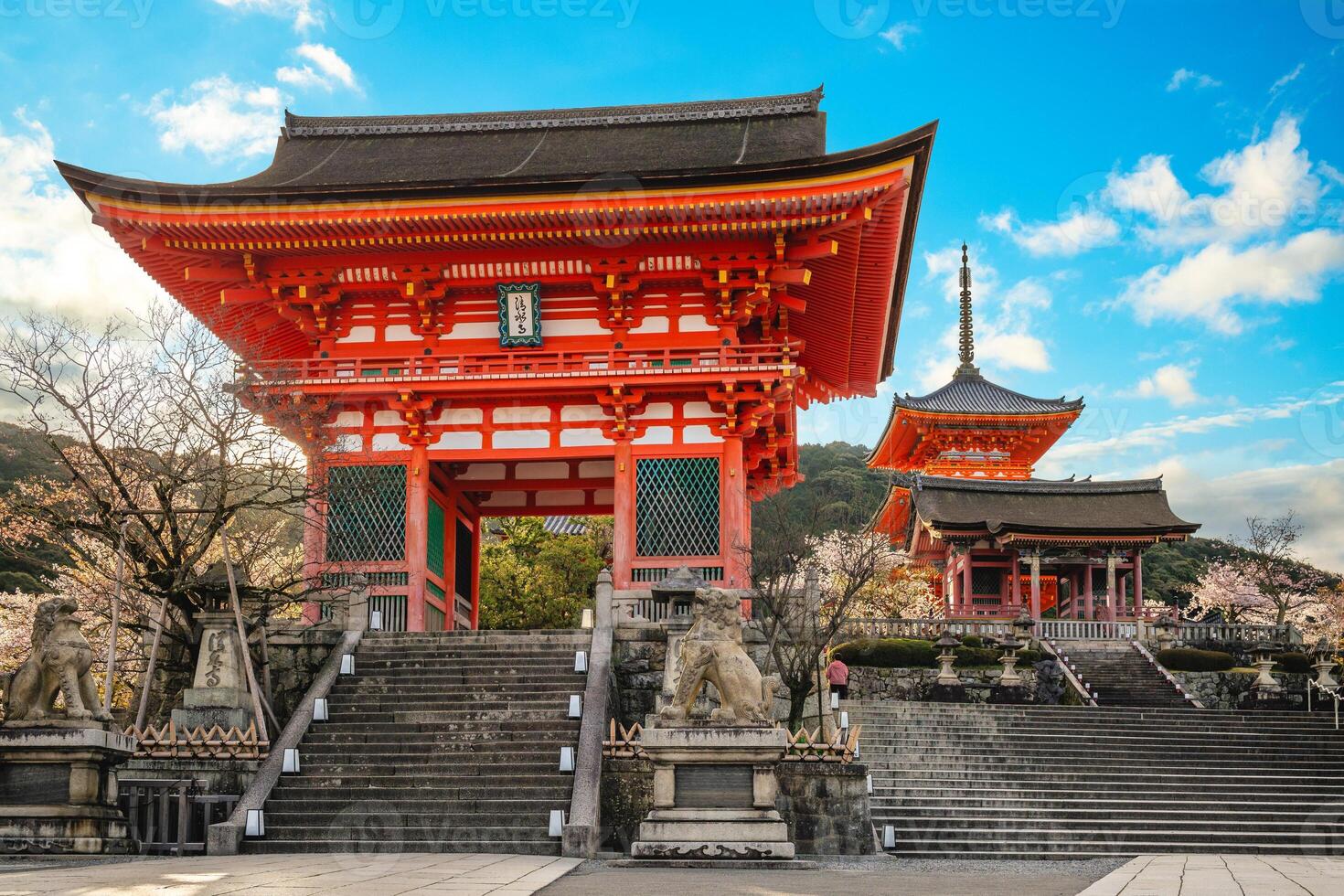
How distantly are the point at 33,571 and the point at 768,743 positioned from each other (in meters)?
37.9

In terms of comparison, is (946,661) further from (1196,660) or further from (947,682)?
(1196,660)

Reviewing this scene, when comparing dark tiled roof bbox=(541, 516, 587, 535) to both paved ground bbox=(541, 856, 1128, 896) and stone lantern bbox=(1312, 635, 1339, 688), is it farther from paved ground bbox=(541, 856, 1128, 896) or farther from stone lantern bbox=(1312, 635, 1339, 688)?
paved ground bbox=(541, 856, 1128, 896)

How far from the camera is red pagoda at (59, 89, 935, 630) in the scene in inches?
844

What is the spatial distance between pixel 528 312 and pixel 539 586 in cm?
1925

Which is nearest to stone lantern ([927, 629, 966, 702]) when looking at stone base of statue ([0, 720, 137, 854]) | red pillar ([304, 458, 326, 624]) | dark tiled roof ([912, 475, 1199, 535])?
dark tiled roof ([912, 475, 1199, 535])

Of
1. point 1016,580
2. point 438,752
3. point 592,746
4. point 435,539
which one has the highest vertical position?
point 435,539

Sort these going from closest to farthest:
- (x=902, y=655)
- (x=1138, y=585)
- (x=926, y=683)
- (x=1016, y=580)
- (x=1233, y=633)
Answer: (x=926, y=683) → (x=902, y=655) → (x=1233, y=633) → (x=1138, y=585) → (x=1016, y=580)

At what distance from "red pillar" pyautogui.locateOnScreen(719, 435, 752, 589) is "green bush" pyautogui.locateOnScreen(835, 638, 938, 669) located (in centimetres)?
1031

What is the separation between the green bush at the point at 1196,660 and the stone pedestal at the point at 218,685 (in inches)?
978

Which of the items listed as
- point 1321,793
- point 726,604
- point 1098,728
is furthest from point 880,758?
point 726,604

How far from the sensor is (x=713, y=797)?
41.3 ft

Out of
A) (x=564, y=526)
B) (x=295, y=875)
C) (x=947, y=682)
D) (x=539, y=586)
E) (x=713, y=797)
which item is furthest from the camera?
(x=564, y=526)

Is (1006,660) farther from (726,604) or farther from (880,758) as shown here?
(726,604)

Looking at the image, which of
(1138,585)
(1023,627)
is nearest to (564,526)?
(1023,627)
